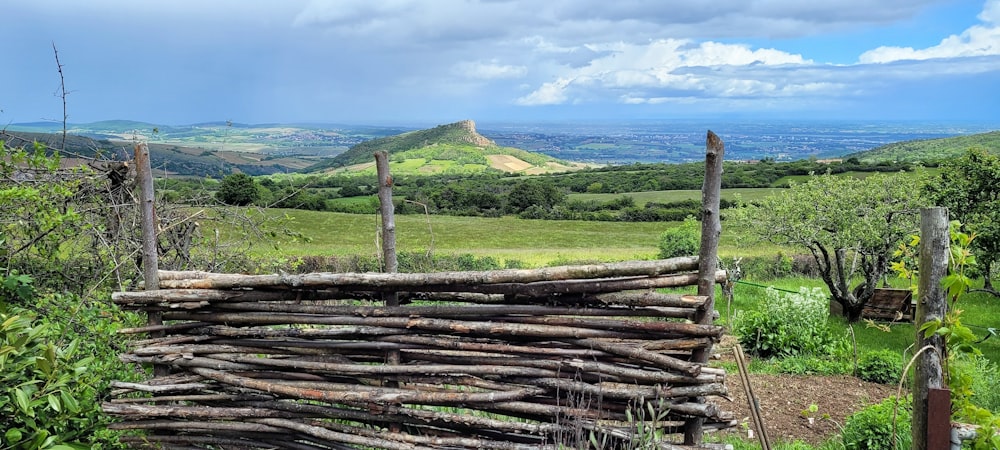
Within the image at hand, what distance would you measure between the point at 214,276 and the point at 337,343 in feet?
2.54

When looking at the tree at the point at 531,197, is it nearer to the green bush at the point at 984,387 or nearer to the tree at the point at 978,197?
the tree at the point at 978,197

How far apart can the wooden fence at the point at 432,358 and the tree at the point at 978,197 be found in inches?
309

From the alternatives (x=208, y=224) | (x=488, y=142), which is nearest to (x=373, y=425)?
(x=208, y=224)

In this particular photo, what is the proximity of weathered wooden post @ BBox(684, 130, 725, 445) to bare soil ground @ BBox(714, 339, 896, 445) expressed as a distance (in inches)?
78.4

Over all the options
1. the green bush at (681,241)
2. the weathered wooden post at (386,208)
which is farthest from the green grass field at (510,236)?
the weathered wooden post at (386,208)

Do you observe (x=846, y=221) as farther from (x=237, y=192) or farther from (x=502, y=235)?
(x=502, y=235)

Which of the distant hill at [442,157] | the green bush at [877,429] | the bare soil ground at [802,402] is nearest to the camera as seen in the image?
the green bush at [877,429]

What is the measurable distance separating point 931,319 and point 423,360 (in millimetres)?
2266

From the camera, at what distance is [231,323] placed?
3596 millimetres

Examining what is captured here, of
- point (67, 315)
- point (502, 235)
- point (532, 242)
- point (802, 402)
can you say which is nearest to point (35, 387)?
point (67, 315)

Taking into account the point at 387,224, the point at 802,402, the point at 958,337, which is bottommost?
the point at 802,402

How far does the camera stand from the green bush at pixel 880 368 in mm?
6949

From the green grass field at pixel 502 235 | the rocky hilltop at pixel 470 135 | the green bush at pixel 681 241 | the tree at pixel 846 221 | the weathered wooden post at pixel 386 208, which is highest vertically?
the rocky hilltop at pixel 470 135

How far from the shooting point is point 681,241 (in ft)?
47.4
